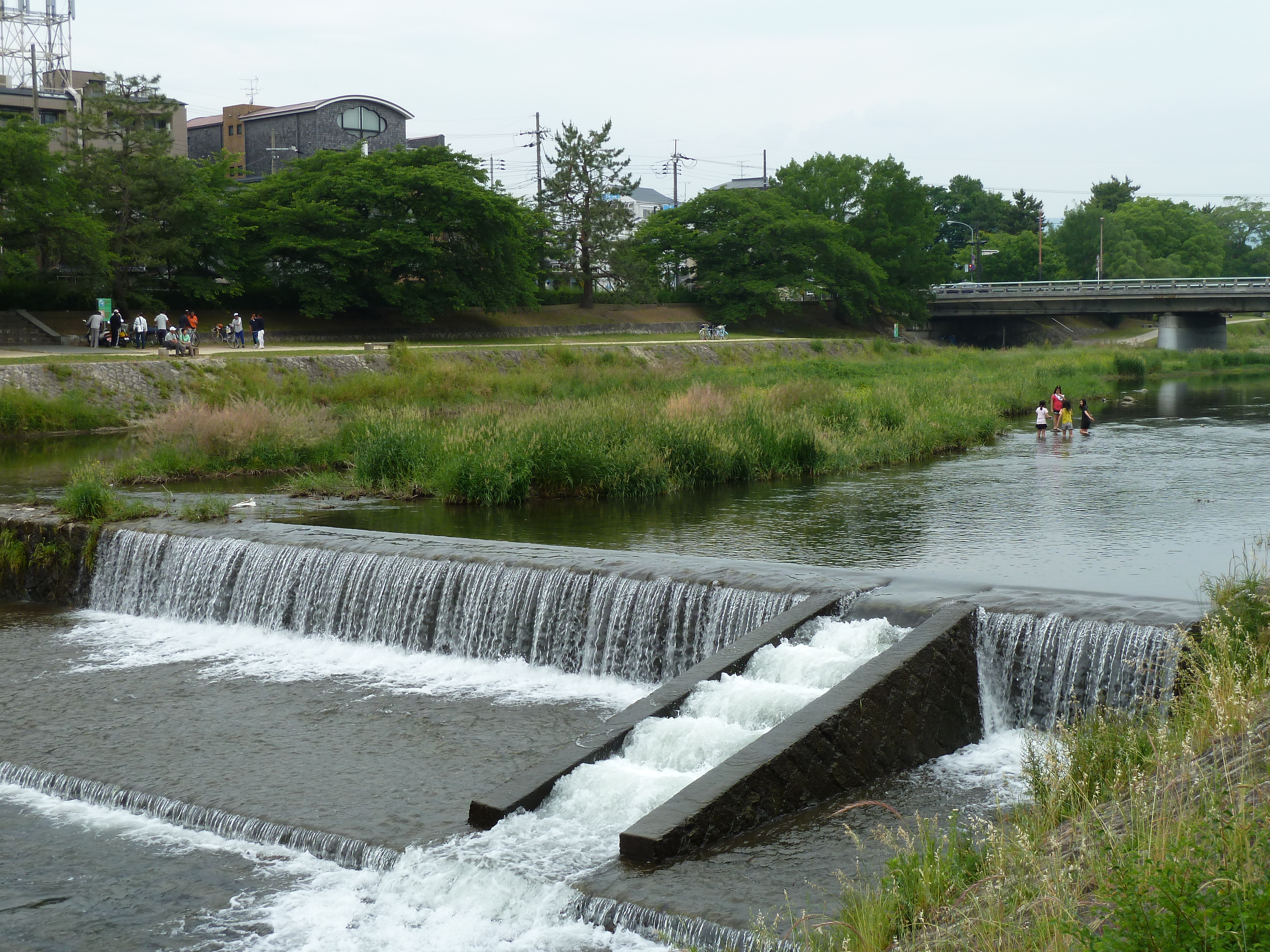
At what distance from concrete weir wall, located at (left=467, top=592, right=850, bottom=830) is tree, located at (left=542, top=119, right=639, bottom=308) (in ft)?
203

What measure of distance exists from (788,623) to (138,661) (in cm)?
740

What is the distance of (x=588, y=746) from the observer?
383 inches

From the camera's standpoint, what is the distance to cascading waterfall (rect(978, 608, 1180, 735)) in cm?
1034

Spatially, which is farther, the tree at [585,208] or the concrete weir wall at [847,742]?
the tree at [585,208]

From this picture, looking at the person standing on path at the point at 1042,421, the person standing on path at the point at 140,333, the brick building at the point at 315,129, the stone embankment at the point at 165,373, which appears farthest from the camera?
the brick building at the point at 315,129

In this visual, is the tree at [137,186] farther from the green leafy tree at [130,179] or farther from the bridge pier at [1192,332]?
the bridge pier at [1192,332]

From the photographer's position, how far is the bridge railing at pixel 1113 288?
68938 millimetres

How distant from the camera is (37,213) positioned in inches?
1722

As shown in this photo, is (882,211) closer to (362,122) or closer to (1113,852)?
(362,122)

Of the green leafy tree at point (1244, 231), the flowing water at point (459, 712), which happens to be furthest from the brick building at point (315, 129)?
the green leafy tree at point (1244, 231)

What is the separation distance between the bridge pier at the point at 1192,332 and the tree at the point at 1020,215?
51605 mm

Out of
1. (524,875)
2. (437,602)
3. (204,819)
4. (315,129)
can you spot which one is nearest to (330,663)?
(437,602)

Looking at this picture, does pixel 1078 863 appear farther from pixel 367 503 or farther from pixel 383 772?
pixel 367 503

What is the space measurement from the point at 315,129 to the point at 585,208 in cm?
2176
